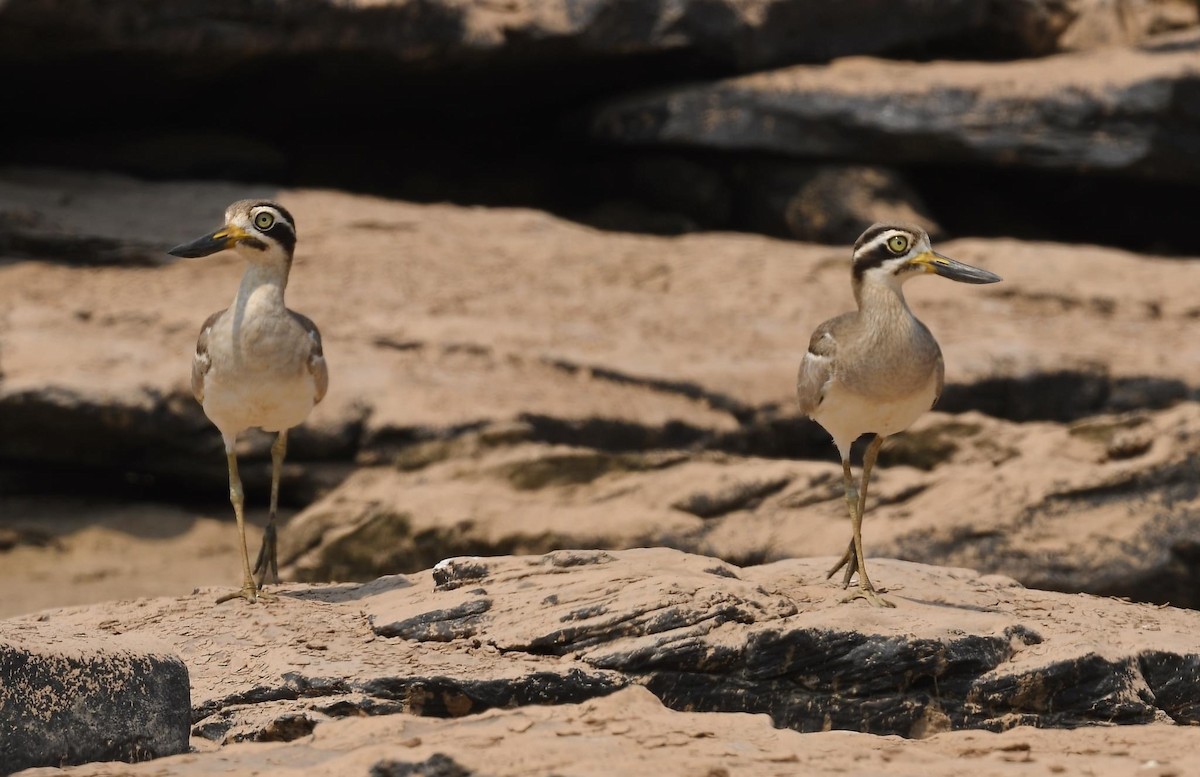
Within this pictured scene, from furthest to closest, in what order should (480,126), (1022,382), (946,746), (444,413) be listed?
(480,126), (1022,382), (444,413), (946,746)

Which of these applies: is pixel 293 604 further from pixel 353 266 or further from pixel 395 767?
pixel 353 266

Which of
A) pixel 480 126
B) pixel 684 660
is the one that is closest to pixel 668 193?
pixel 480 126

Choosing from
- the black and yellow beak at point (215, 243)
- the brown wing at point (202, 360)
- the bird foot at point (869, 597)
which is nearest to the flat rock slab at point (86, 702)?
the brown wing at point (202, 360)

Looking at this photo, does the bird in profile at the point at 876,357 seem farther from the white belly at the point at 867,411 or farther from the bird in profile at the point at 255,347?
the bird in profile at the point at 255,347

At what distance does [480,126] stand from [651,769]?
1078 cm

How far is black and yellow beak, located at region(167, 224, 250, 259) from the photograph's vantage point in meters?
6.54

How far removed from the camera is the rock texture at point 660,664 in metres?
5.12

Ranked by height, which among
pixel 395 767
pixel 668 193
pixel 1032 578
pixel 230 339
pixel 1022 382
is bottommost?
pixel 395 767

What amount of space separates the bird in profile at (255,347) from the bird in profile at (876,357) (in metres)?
2.03

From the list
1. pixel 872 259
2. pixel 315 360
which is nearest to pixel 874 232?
pixel 872 259

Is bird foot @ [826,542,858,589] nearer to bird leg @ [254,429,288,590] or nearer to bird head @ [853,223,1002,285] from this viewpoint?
bird head @ [853,223,1002,285]

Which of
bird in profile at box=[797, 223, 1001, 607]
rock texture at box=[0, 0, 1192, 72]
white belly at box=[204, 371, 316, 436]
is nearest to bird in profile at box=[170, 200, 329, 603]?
white belly at box=[204, 371, 316, 436]

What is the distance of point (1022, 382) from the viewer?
10.4 metres

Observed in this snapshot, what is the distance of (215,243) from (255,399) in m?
0.64
